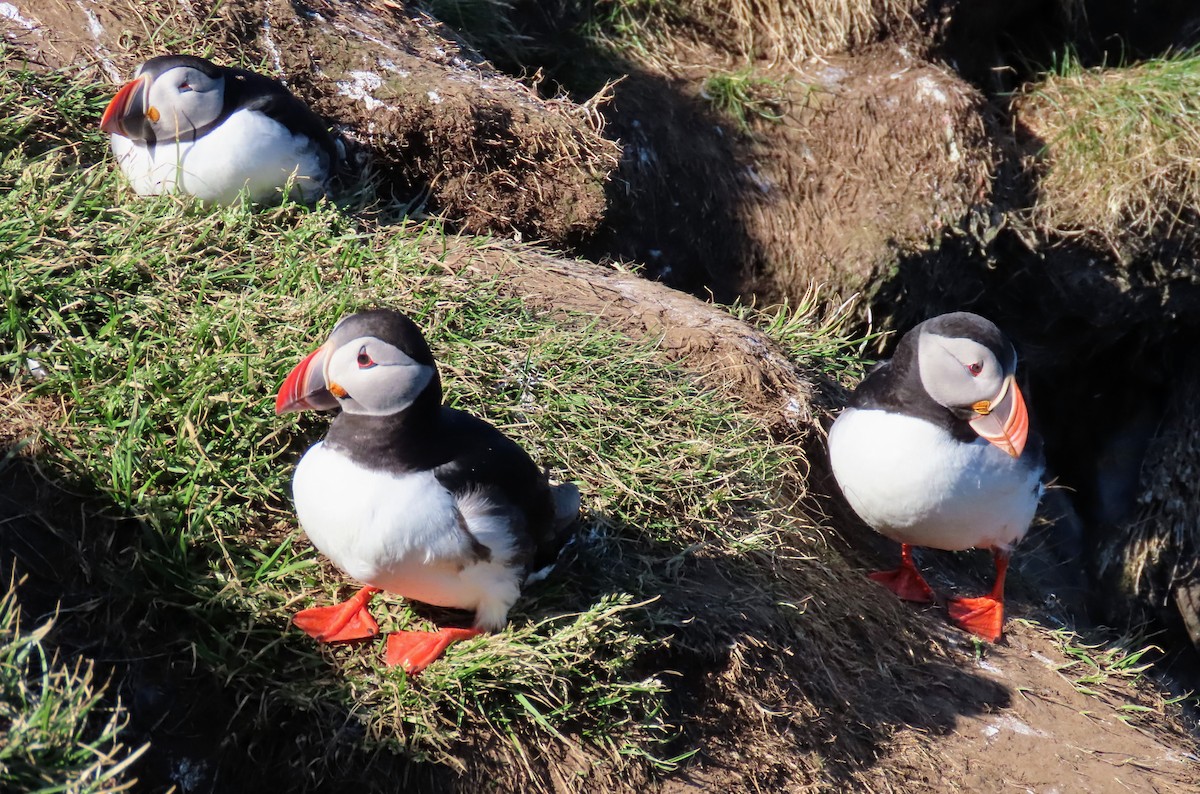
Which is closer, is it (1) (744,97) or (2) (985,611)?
(2) (985,611)

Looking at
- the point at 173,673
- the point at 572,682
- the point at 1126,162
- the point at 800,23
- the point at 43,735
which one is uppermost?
the point at 800,23

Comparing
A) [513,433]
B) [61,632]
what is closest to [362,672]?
[61,632]

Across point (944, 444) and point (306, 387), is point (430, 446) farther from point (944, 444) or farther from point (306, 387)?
point (944, 444)

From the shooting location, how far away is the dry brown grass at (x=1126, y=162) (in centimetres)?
631

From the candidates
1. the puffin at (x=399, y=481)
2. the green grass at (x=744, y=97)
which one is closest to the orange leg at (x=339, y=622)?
the puffin at (x=399, y=481)

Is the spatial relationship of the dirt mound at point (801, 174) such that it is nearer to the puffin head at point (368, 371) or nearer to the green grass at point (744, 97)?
the green grass at point (744, 97)

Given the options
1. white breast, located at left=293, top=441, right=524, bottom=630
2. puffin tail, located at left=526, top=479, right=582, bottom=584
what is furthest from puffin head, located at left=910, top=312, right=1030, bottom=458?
white breast, located at left=293, top=441, right=524, bottom=630

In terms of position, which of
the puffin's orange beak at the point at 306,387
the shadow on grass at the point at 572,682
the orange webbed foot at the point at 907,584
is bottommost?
the orange webbed foot at the point at 907,584

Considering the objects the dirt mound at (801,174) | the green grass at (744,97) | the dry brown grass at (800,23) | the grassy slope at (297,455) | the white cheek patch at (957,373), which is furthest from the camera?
the dry brown grass at (800,23)

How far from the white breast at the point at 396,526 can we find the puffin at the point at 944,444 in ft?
5.21

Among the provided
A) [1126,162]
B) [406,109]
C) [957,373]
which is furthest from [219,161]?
[1126,162]

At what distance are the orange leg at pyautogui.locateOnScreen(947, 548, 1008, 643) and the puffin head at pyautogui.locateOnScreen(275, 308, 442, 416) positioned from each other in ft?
7.65

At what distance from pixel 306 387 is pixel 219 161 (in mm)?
1740

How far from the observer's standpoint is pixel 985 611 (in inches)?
160
